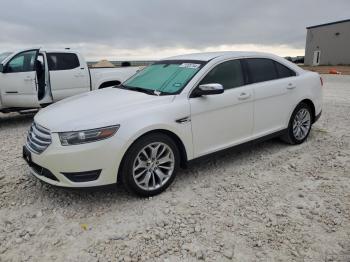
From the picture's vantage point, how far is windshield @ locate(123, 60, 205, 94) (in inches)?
161

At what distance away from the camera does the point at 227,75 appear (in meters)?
4.41

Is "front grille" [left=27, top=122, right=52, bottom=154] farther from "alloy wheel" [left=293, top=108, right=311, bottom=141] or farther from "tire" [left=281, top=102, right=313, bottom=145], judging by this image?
"alloy wheel" [left=293, top=108, right=311, bottom=141]

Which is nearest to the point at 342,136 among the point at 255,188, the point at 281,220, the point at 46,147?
the point at 255,188

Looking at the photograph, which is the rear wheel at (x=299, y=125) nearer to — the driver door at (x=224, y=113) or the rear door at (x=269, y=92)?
the rear door at (x=269, y=92)

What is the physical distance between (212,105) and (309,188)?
1535 millimetres

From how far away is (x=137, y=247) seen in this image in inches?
113

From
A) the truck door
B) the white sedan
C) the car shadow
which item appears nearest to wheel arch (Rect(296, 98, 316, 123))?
the white sedan

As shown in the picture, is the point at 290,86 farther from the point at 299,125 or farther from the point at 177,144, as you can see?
the point at 177,144

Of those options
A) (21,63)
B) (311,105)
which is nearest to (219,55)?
(311,105)

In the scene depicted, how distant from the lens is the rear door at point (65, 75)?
316 inches

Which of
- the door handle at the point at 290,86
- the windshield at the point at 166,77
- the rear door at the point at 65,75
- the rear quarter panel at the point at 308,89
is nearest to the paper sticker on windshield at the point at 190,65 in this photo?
the windshield at the point at 166,77

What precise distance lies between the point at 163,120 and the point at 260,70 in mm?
1998

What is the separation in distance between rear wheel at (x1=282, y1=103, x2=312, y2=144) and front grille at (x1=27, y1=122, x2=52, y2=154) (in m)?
3.63

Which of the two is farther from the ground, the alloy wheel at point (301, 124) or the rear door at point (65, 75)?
the rear door at point (65, 75)
